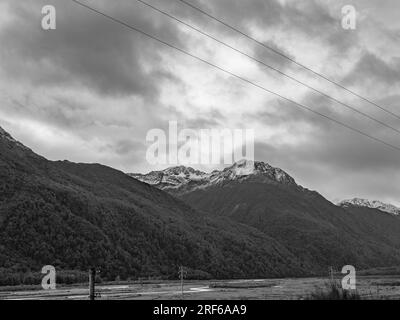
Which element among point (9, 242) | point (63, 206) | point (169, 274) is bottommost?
point (169, 274)

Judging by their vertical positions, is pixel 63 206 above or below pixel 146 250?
above
